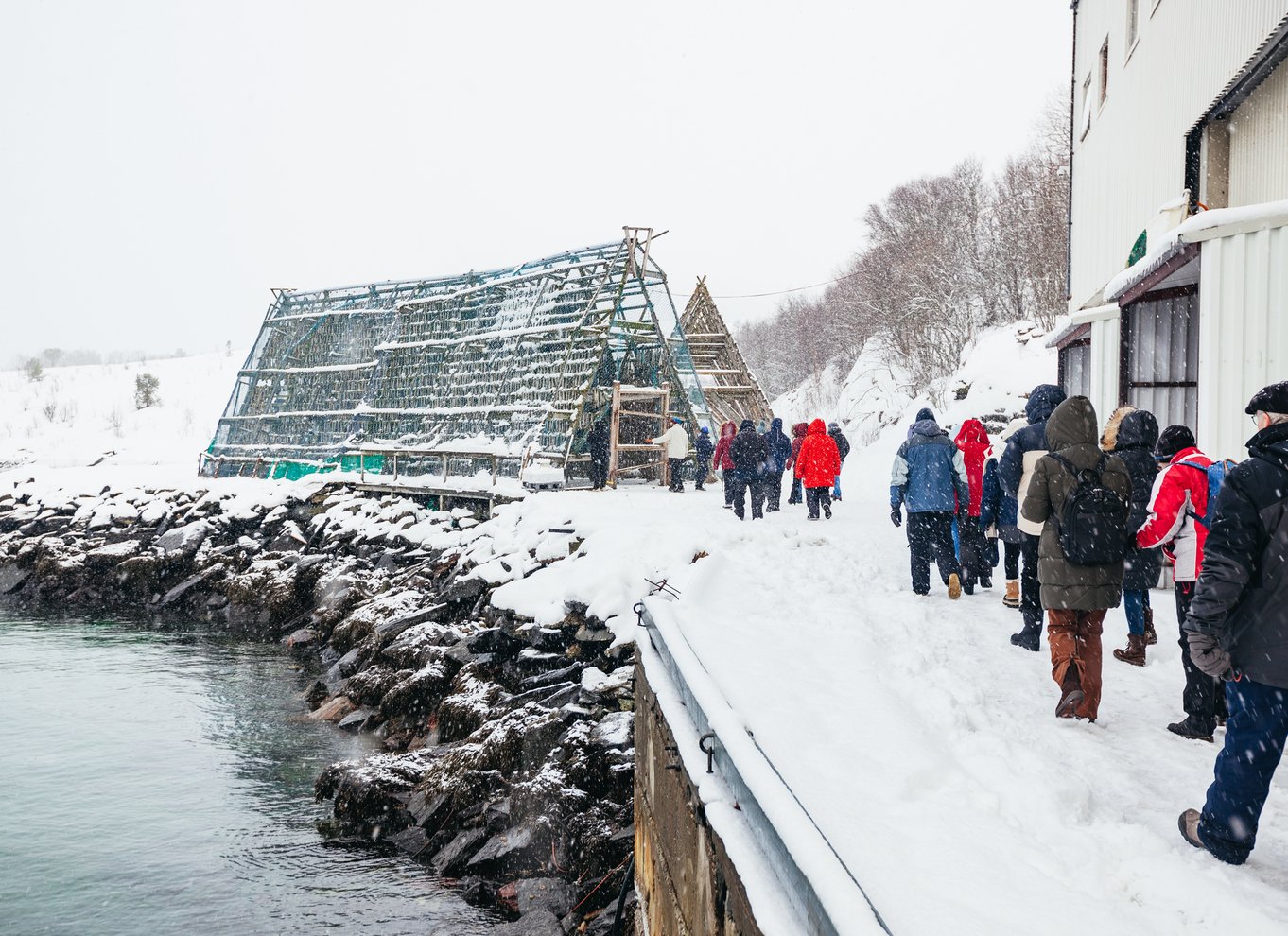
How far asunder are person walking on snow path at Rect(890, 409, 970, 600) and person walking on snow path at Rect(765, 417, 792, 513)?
5680 mm

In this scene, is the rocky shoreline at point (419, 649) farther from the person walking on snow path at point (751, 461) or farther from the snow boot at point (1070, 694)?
the snow boot at point (1070, 694)

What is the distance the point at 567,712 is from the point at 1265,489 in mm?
6884

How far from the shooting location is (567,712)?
9.37 metres

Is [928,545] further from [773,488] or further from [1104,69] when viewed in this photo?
[1104,69]

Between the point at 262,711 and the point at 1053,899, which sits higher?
the point at 1053,899

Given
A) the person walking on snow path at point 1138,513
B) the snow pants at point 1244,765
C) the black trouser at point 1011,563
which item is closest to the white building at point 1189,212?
the person walking on snow path at point 1138,513

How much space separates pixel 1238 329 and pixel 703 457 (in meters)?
14.8

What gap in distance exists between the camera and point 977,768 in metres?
4.92

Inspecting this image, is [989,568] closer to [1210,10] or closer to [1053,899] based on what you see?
[1210,10]

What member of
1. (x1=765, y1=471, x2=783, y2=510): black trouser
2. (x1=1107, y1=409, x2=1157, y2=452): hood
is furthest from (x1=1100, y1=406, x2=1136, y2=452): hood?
(x1=765, y1=471, x2=783, y2=510): black trouser

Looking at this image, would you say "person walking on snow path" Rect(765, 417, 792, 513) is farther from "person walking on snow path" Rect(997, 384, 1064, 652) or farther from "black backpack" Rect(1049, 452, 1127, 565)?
"black backpack" Rect(1049, 452, 1127, 565)

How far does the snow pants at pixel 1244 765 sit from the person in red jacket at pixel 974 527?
19.5ft

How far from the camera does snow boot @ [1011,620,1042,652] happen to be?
7348 millimetres

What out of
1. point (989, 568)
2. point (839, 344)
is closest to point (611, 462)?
point (989, 568)
